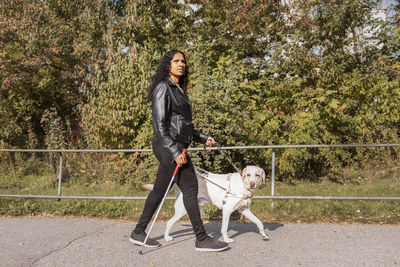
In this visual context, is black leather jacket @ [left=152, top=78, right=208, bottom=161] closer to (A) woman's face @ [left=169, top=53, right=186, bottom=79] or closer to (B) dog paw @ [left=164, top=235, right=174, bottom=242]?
(A) woman's face @ [left=169, top=53, right=186, bottom=79]

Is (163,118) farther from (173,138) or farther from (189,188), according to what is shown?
(189,188)

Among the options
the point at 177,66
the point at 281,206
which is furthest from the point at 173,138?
the point at 281,206

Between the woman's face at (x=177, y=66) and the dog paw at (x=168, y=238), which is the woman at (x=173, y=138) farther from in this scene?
the dog paw at (x=168, y=238)

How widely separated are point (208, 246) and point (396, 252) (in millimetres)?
2078

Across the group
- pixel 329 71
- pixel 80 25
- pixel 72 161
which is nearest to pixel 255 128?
pixel 329 71

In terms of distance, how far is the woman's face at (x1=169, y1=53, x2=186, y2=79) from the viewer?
160 inches

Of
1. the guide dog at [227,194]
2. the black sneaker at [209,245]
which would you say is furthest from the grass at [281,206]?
the black sneaker at [209,245]

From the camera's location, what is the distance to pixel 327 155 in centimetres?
821

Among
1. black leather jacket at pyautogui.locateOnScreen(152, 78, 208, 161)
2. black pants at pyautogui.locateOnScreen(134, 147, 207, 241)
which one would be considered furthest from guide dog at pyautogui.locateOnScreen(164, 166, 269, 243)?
black leather jacket at pyautogui.locateOnScreen(152, 78, 208, 161)

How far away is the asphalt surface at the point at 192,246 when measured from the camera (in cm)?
369

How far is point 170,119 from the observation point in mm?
3975

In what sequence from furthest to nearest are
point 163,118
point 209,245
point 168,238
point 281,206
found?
point 281,206 < point 168,238 < point 209,245 < point 163,118

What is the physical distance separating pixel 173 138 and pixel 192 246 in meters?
1.33

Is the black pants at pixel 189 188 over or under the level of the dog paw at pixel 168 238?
over
